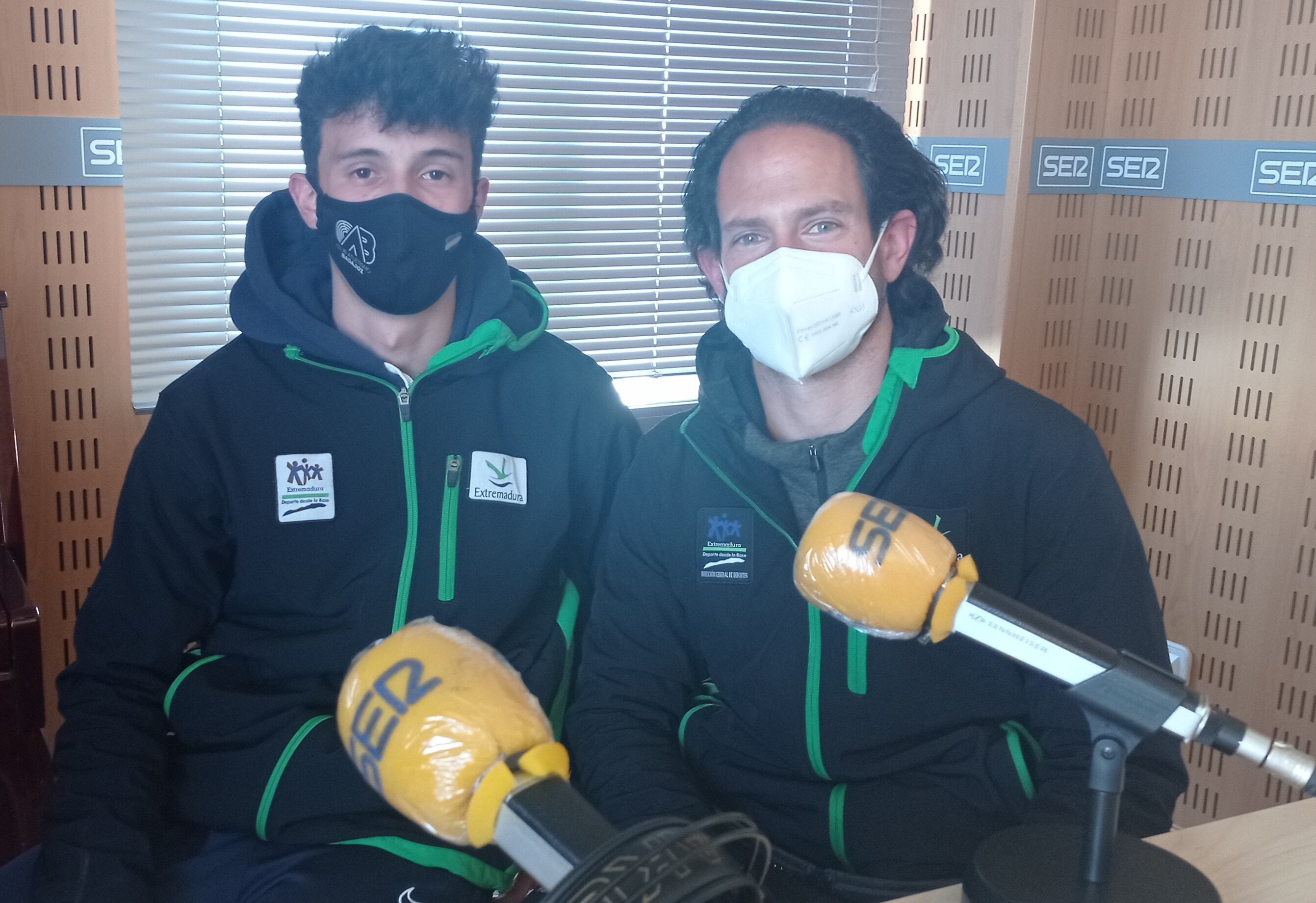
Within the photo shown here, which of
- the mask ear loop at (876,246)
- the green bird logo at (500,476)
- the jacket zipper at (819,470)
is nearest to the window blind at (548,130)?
the mask ear loop at (876,246)

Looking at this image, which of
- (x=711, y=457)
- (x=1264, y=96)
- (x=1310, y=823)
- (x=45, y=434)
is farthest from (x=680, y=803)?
(x=1264, y=96)

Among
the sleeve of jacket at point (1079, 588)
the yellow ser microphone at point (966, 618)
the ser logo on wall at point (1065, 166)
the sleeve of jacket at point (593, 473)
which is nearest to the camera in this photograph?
the yellow ser microphone at point (966, 618)

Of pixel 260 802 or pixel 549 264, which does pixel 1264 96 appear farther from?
pixel 260 802

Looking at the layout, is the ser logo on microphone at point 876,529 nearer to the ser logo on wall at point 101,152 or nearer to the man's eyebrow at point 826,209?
the man's eyebrow at point 826,209

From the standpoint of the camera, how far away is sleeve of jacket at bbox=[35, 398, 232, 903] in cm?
150

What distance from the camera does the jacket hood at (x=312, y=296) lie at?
5.67 feet

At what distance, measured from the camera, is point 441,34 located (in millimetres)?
1835

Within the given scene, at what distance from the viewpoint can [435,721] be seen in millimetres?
718

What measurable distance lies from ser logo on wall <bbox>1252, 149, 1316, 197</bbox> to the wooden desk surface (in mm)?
1620

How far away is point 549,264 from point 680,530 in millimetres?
1714

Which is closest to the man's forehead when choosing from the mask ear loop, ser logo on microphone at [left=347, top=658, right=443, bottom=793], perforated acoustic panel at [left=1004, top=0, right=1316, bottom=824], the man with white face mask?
the man with white face mask

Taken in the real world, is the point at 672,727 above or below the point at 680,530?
below

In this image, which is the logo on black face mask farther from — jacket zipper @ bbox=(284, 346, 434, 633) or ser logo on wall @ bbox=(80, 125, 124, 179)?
ser logo on wall @ bbox=(80, 125, 124, 179)

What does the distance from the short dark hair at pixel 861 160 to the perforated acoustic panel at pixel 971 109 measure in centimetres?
107
